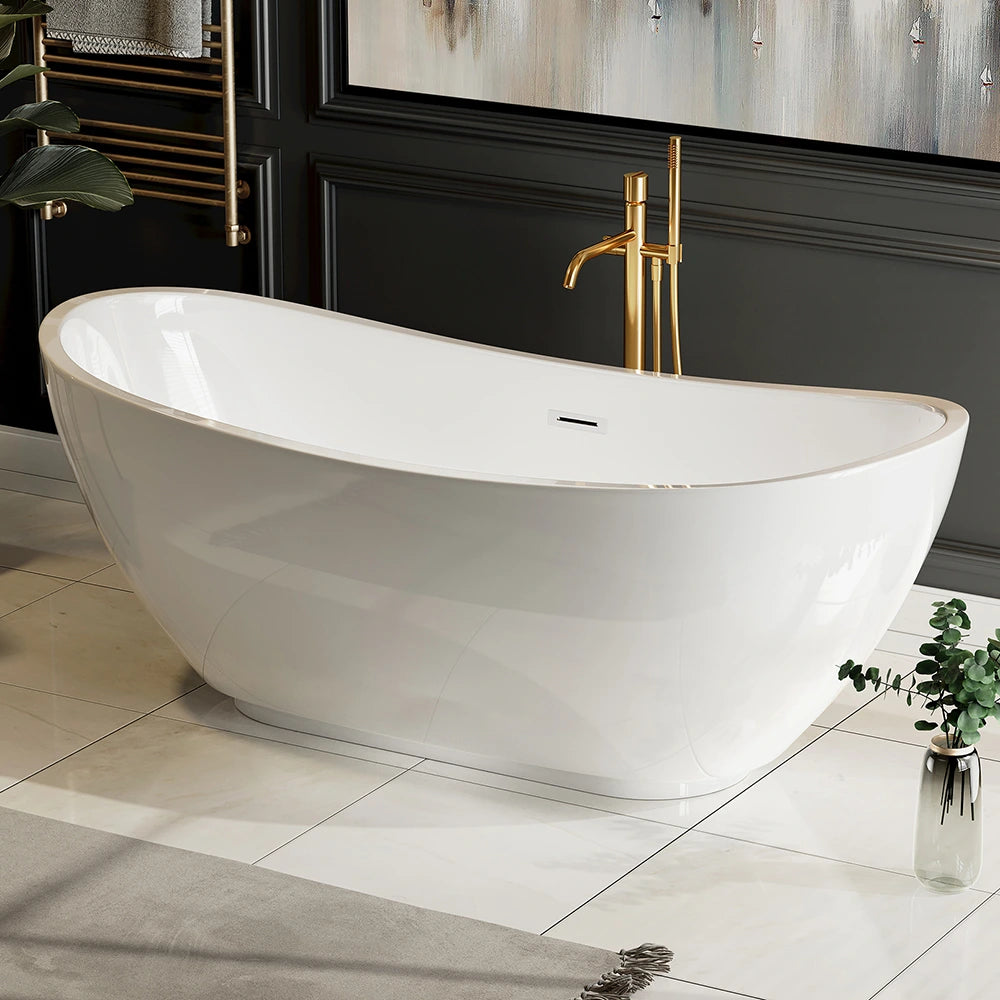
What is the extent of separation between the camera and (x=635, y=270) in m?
3.19

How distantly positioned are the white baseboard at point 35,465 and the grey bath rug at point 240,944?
5.68 ft

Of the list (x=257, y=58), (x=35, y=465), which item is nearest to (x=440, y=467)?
(x=257, y=58)

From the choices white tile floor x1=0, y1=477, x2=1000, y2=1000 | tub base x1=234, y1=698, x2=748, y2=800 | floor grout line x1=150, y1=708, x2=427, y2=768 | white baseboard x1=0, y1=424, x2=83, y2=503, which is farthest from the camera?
white baseboard x1=0, y1=424, x2=83, y2=503

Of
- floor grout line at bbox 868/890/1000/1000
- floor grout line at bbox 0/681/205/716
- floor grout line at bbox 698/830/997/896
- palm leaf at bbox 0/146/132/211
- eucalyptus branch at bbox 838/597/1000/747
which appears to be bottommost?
floor grout line at bbox 868/890/1000/1000

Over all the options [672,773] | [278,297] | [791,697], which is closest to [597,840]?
[672,773]

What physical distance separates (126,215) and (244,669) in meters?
1.55

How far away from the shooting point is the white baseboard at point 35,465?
13.7 feet

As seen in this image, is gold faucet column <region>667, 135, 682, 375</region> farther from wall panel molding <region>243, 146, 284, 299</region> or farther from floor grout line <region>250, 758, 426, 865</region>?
wall panel molding <region>243, 146, 284, 299</region>

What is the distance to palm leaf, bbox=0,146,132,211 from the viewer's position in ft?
11.4

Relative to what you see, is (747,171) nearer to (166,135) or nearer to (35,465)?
(166,135)

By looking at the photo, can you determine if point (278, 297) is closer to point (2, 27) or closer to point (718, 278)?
point (2, 27)

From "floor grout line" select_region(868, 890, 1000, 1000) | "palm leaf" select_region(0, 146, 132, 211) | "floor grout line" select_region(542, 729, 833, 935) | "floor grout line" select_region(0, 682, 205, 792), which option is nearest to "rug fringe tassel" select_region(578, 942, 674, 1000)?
"floor grout line" select_region(542, 729, 833, 935)

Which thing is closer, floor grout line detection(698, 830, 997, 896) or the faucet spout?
floor grout line detection(698, 830, 997, 896)

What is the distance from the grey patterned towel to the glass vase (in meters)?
2.24
